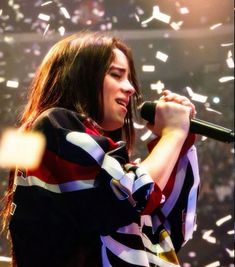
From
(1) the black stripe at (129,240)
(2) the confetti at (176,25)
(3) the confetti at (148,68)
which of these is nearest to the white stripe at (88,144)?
(1) the black stripe at (129,240)

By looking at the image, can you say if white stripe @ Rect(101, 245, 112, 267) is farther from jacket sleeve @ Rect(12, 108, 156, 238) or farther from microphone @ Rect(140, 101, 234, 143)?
microphone @ Rect(140, 101, 234, 143)

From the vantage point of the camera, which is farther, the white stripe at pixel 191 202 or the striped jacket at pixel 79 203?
the white stripe at pixel 191 202

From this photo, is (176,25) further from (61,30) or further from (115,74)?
(115,74)

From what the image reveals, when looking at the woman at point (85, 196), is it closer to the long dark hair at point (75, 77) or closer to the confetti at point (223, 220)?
the long dark hair at point (75, 77)

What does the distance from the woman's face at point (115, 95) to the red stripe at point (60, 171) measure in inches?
6.5

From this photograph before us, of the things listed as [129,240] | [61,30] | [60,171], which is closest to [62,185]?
[60,171]

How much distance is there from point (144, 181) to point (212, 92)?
1.10 metres

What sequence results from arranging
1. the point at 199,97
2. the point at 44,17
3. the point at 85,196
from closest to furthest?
1. the point at 85,196
2. the point at 44,17
3. the point at 199,97

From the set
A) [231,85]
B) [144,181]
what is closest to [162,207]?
[144,181]

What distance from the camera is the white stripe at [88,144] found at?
0.66 m

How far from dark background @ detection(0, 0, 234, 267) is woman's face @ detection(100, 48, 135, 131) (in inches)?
19.5

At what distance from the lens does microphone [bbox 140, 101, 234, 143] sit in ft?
2.63

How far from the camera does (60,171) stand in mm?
660

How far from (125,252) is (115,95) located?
0.27 metres
